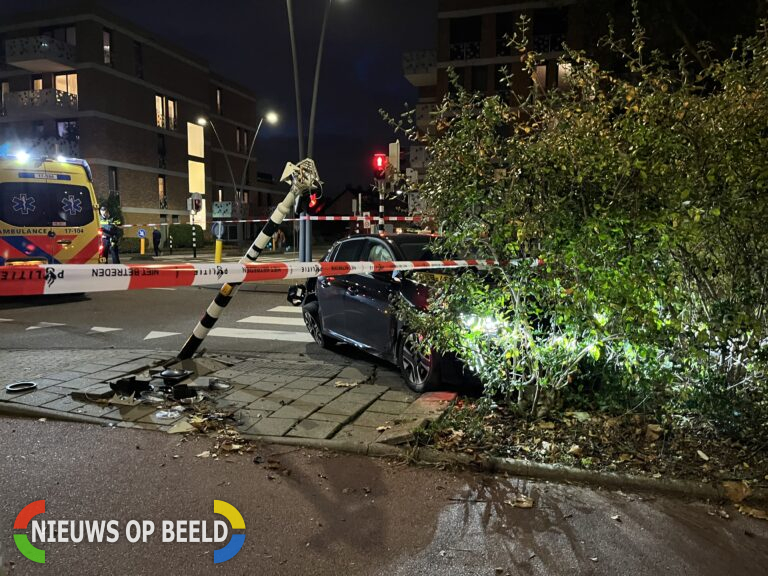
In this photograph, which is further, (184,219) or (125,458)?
(184,219)

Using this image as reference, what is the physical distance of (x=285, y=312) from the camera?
11.2 m

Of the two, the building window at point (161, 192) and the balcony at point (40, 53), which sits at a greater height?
the balcony at point (40, 53)

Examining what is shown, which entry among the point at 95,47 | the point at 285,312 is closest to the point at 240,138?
the point at 95,47

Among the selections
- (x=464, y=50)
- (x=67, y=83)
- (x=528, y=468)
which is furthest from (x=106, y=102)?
(x=528, y=468)

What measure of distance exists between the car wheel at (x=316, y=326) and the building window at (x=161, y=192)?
39012mm

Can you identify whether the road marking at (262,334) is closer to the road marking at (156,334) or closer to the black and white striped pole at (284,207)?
the road marking at (156,334)

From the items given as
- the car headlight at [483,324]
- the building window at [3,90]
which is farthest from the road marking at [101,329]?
the building window at [3,90]

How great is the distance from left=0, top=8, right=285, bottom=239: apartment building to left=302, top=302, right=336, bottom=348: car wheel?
104 ft

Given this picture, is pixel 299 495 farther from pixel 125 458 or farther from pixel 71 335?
pixel 71 335

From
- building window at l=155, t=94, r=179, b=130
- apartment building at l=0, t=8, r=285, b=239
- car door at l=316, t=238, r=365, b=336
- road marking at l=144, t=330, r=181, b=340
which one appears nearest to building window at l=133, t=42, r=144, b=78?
apartment building at l=0, t=8, r=285, b=239

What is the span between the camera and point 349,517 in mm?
3400

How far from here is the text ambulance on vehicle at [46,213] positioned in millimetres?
12430

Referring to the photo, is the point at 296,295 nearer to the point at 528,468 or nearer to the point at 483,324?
the point at 483,324

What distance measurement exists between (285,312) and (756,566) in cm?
906
